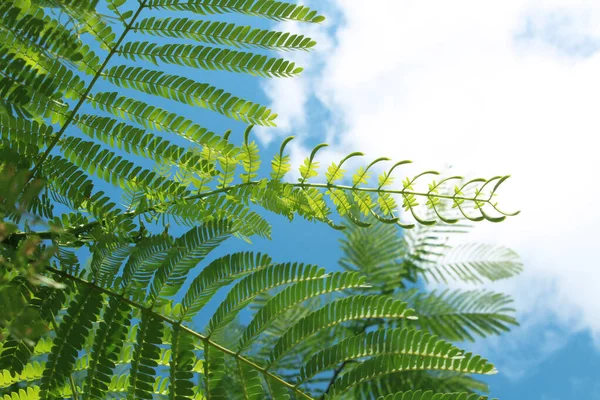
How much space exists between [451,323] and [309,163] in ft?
8.54

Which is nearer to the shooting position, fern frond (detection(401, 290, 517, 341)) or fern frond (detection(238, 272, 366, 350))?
fern frond (detection(238, 272, 366, 350))

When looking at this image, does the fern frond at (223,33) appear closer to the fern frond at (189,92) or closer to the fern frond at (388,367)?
the fern frond at (189,92)

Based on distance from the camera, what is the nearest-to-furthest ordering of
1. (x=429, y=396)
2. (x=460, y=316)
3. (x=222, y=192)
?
(x=429, y=396) → (x=222, y=192) → (x=460, y=316)

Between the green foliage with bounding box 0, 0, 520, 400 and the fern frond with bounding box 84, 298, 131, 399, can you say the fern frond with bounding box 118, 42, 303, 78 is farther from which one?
the fern frond with bounding box 84, 298, 131, 399

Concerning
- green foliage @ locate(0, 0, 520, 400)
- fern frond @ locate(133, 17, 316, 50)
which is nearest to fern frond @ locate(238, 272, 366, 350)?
green foliage @ locate(0, 0, 520, 400)

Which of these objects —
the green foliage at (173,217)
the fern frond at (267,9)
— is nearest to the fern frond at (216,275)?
the green foliage at (173,217)

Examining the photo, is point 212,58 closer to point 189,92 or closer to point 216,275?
point 189,92

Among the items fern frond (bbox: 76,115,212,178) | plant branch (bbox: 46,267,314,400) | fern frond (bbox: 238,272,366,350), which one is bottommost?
plant branch (bbox: 46,267,314,400)

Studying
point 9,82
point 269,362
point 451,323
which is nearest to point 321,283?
point 269,362

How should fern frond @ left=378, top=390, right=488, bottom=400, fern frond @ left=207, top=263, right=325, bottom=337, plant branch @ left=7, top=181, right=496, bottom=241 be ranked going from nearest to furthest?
fern frond @ left=378, top=390, right=488, bottom=400, plant branch @ left=7, top=181, right=496, bottom=241, fern frond @ left=207, top=263, right=325, bottom=337

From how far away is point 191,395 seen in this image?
4.50 ft

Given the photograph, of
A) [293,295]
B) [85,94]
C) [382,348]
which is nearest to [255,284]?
[293,295]

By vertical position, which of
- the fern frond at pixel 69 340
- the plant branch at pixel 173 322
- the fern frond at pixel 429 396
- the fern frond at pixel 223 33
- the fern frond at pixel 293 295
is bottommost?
the fern frond at pixel 69 340

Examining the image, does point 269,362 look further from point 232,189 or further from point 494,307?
point 494,307
